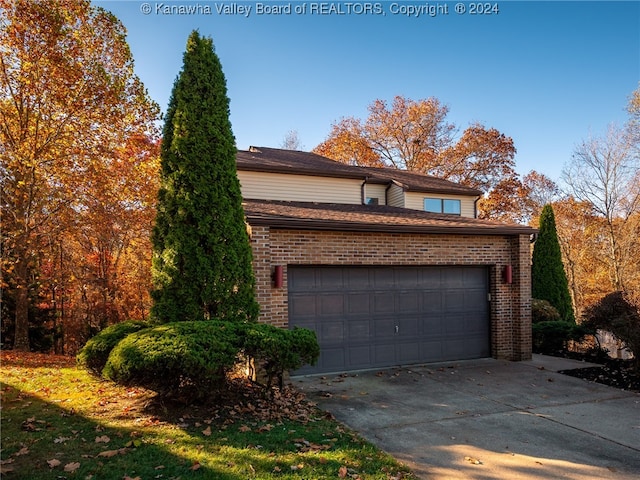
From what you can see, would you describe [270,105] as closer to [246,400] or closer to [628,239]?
[246,400]

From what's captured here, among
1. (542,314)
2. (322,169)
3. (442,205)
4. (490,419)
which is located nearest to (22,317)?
(322,169)

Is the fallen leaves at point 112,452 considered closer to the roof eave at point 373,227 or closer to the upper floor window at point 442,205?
the roof eave at point 373,227

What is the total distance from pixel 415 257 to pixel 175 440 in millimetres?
6351

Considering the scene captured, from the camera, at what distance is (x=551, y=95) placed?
575 inches

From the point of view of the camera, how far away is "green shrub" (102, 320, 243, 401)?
505 centimetres

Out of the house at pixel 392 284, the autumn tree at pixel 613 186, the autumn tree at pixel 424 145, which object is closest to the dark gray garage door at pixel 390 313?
the house at pixel 392 284

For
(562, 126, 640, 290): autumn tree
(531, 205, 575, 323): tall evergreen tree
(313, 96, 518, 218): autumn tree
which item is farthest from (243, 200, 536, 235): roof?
(313, 96, 518, 218): autumn tree

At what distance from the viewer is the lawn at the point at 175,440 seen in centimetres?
405

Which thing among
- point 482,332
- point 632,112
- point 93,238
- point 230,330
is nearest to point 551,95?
point 632,112

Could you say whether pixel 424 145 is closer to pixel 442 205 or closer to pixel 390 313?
pixel 442 205

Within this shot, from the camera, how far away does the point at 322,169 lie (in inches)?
535

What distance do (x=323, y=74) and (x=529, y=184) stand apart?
71.5 ft

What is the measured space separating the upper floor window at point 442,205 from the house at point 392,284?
5187mm

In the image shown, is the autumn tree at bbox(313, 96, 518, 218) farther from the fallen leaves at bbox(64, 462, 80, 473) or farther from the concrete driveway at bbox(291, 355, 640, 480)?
the fallen leaves at bbox(64, 462, 80, 473)
